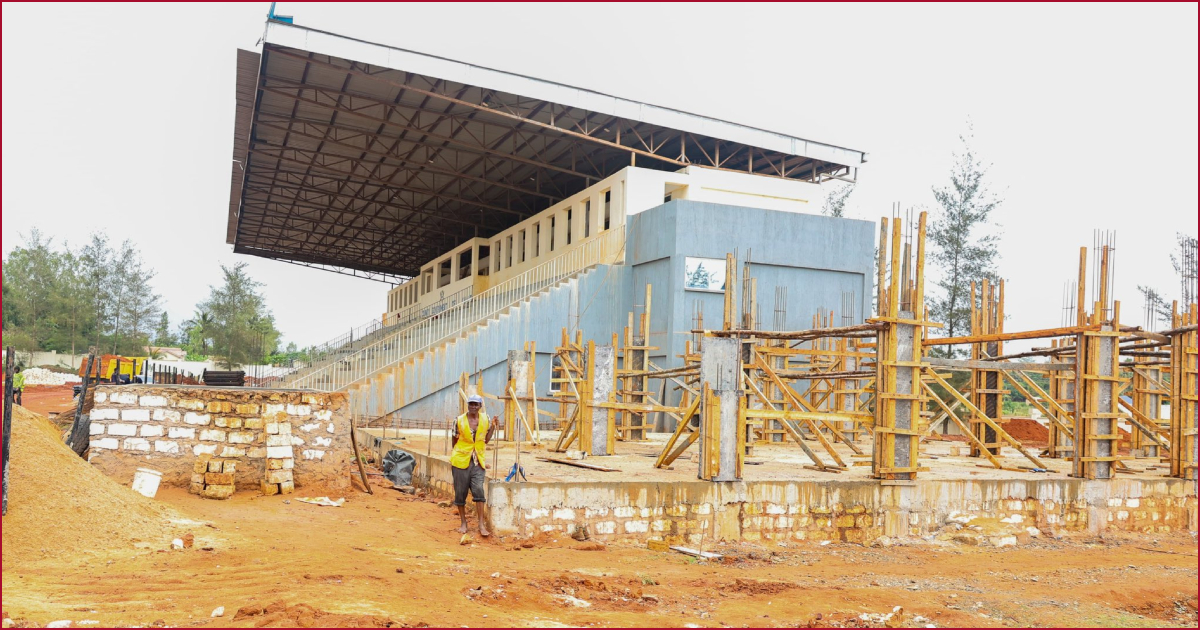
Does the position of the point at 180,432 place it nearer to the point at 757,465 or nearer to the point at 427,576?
the point at 427,576

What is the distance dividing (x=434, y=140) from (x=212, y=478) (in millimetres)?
21959

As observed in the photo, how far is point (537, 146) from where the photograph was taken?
106 feet

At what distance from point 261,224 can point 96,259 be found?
952 cm

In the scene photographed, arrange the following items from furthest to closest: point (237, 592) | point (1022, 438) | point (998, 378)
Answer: point (1022, 438)
point (998, 378)
point (237, 592)

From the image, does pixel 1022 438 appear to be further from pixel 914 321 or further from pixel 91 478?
pixel 91 478

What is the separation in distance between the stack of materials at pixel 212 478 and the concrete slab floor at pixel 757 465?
3285mm

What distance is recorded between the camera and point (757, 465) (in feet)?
48.4

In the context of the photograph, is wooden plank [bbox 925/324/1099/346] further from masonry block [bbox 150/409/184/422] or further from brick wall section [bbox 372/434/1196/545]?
masonry block [bbox 150/409/184/422]

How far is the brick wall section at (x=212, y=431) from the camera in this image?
11.1 metres

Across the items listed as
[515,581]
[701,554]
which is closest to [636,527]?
[701,554]

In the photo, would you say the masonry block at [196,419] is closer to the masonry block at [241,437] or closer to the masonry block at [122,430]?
the masonry block at [241,437]

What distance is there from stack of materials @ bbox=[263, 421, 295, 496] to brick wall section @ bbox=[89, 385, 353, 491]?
0.5 inches

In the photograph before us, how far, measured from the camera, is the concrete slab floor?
1251 centimetres

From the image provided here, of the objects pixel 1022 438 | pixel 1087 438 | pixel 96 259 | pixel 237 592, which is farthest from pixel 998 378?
pixel 96 259
